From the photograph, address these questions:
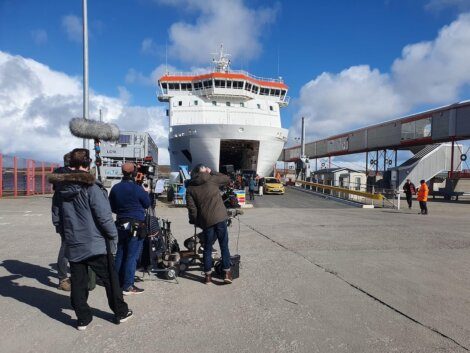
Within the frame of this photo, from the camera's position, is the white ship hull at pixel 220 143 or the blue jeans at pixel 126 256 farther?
the white ship hull at pixel 220 143

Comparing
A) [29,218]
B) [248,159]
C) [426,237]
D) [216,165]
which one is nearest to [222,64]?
[248,159]

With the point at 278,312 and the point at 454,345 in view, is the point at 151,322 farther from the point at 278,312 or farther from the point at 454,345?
the point at 454,345

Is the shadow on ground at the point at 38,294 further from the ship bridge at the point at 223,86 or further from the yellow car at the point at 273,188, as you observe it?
the ship bridge at the point at 223,86

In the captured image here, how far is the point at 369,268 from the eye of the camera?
5.59 metres

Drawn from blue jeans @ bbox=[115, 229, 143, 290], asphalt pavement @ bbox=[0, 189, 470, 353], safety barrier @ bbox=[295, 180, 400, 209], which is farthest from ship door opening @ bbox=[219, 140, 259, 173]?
blue jeans @ bbox=[115, 229, 143, 290]

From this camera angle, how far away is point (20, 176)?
20.7 m

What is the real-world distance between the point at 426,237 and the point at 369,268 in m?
3.90

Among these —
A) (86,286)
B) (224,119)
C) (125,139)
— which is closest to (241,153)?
(224,119)

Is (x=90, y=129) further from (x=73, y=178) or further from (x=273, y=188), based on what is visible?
(x=273, y=188)

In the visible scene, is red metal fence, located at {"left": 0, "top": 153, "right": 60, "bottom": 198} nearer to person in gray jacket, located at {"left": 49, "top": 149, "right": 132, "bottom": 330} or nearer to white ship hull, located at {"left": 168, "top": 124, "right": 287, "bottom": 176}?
white ship hull, located at {"left": 168, "top": 124, "right": 287, "bottom": 176}

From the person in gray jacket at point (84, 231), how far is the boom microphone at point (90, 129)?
5.93 feet

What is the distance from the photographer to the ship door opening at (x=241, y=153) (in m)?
27.9

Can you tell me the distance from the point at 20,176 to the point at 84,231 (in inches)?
801

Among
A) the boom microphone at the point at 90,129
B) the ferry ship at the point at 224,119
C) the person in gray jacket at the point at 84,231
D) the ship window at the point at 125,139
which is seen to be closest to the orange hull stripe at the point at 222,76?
the ferry ship at the point at 224,119
